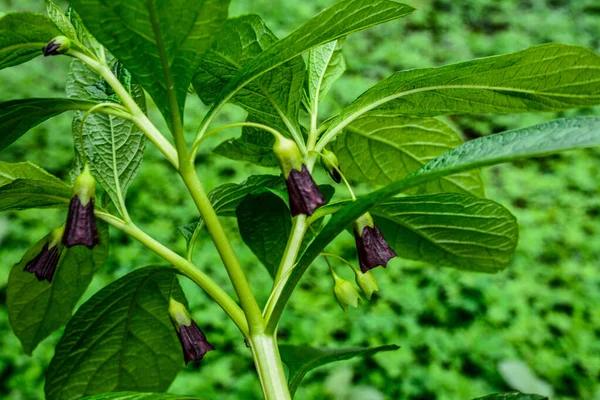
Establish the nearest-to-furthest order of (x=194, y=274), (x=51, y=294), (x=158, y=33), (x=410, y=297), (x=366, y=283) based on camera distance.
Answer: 1. (x=158, y=33)
2. (x=194, y=274)
3. (x=366, y=283)
4. (x=51, y=294)
5. (x=410, y=297)

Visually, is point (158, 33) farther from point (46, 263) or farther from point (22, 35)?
point (46, 263)

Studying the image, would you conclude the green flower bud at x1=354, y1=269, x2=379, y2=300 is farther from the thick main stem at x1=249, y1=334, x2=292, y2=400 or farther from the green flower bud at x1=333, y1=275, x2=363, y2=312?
the thick main stem at x1=249, y1=334, x2=292, y2=400

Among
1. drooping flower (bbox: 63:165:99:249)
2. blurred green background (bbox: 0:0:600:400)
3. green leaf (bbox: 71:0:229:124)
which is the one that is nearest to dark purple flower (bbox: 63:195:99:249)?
drooping flower (bbox: 63:165:99:249)

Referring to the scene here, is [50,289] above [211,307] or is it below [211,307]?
below

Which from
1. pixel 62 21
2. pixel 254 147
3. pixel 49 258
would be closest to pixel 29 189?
pixel 49 258

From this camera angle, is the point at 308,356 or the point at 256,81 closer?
the point at 256,81

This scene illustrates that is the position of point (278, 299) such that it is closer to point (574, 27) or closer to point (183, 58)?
point (183, 58)

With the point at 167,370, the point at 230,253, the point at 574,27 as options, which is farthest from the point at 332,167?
the point at 574,27
